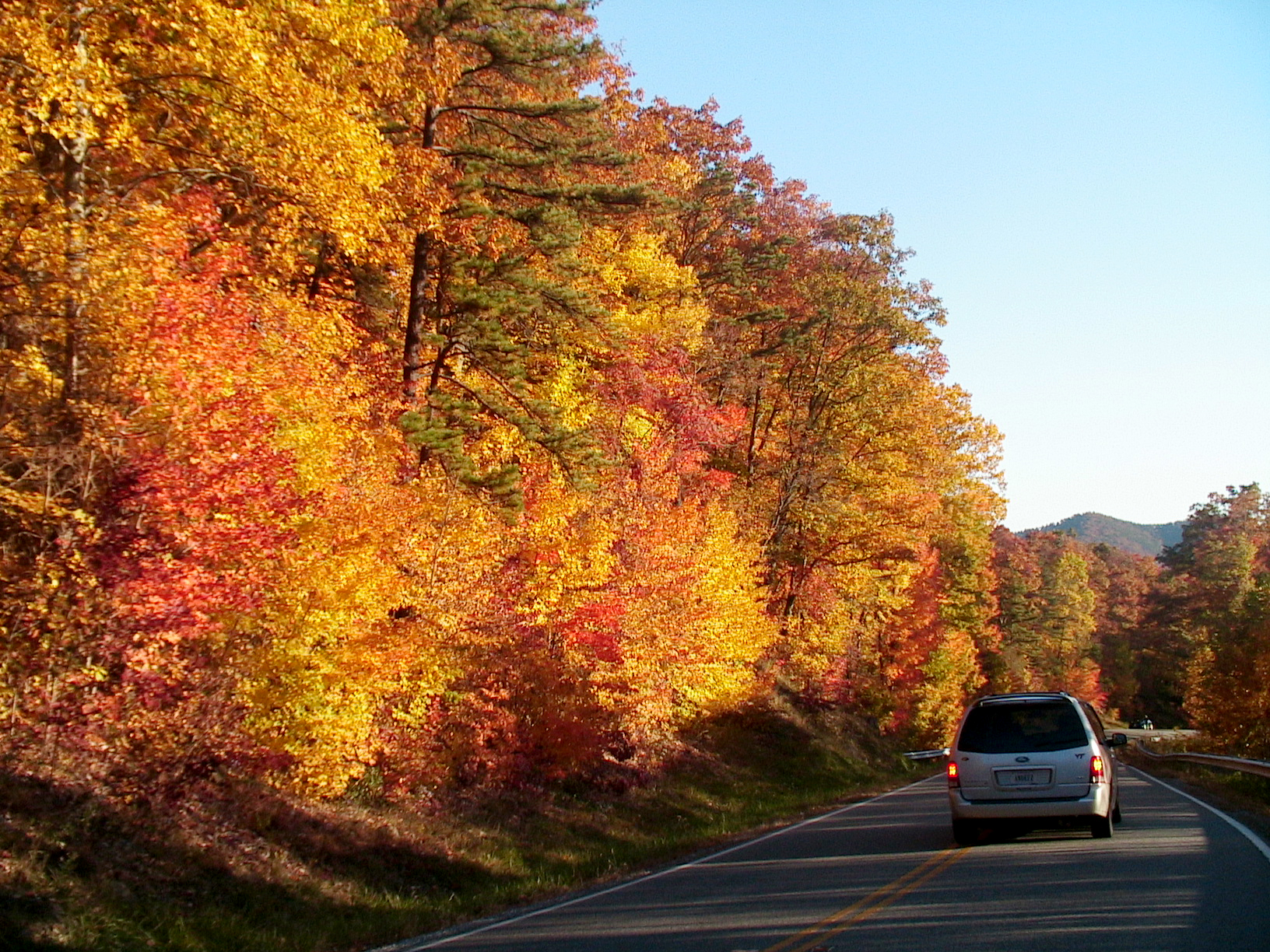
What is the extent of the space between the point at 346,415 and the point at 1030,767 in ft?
33.5

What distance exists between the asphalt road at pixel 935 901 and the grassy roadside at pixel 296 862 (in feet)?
4.84

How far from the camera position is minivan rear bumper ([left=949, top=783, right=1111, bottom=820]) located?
1312 centimetres

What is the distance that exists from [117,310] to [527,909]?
7.76 metres

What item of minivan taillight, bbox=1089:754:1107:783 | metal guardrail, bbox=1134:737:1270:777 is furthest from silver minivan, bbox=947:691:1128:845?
metal guardrail, bbox=1134:737:1270:777

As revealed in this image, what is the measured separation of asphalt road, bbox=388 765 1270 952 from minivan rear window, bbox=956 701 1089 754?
1.23 metres

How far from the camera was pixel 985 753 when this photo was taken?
13.6 m

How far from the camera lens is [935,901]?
9.57 meters

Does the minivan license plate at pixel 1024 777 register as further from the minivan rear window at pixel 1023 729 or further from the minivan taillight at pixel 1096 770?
the minivan taillight at pixel 1096 770

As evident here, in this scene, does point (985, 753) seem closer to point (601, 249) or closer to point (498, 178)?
point (498, 178)

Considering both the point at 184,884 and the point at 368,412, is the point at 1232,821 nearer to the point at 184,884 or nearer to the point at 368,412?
the point at 184,884

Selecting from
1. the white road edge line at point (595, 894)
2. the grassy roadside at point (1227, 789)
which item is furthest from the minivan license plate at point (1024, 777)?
the white road edge line at point (595, 894)

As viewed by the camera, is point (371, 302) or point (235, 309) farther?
point (371, 302)

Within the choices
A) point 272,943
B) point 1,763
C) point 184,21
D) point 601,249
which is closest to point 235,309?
point 184,21

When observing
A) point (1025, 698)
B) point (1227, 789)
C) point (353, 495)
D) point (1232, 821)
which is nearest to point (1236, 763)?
point (1227, 789)
